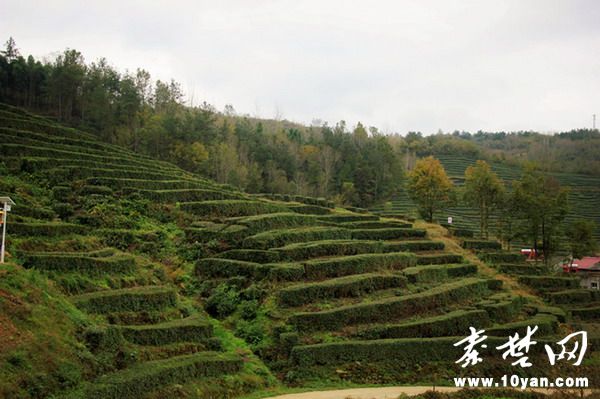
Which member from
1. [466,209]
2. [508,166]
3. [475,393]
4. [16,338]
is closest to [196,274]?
[16,338]

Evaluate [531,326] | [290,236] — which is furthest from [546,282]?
[290,236]

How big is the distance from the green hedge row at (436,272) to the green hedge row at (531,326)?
4872 millimetres

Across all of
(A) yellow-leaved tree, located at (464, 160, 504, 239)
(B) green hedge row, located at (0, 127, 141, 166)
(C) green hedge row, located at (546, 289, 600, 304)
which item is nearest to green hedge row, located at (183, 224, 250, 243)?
(B) green hedge row, located at (0, 127, 141, 166)

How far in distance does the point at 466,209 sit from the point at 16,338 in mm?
61762

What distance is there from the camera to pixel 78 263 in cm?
2120

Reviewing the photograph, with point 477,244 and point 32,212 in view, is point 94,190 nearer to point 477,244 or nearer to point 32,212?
point 32,212

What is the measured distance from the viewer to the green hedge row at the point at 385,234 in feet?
114

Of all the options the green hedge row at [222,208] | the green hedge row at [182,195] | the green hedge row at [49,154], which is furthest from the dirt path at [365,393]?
the green hedge row at [49,154]

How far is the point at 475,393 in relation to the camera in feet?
60.4

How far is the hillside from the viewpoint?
55.6ft

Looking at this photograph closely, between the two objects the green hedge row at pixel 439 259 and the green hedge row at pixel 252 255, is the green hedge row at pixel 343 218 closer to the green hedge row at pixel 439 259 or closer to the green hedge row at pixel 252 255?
the green hedge row at pixel 439 259

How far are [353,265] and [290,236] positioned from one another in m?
4.28

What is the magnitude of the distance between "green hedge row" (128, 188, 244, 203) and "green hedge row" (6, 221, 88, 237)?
31.3 feet

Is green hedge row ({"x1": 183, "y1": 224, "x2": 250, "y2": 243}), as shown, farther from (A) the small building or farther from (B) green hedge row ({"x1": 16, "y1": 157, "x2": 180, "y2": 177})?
(A) the small building
